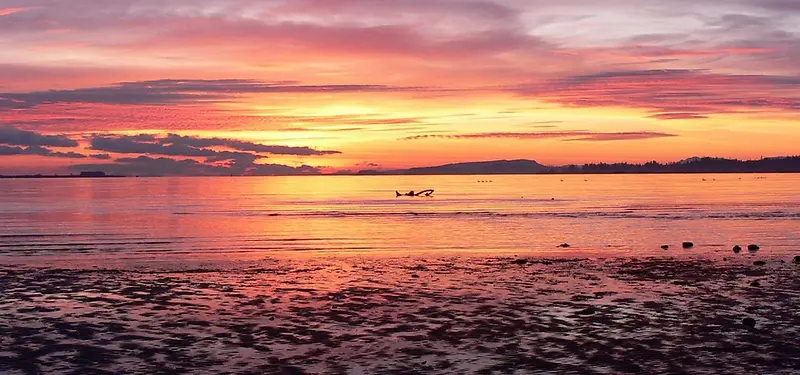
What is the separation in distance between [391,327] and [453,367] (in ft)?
13.6

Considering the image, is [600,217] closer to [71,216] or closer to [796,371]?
[71,216]

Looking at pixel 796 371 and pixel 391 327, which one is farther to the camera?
pixel 391 327

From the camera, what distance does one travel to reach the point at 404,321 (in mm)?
20484

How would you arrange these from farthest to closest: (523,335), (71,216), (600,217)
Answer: (71,216), (600,217), (523,335)

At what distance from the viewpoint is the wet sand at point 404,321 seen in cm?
1605

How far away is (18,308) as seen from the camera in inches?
890

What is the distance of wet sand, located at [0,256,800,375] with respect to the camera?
632 inches

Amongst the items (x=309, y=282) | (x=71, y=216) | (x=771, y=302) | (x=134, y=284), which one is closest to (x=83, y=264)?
Result: (x=134, y=284)

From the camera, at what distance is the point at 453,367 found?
1574cm

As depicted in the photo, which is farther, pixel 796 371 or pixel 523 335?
pixel 523 335

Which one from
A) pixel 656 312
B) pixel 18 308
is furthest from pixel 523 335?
pixel 18 308

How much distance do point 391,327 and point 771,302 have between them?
1175cm

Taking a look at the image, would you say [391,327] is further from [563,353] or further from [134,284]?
[134,284]

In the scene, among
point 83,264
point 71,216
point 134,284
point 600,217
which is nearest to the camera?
point 134,284
